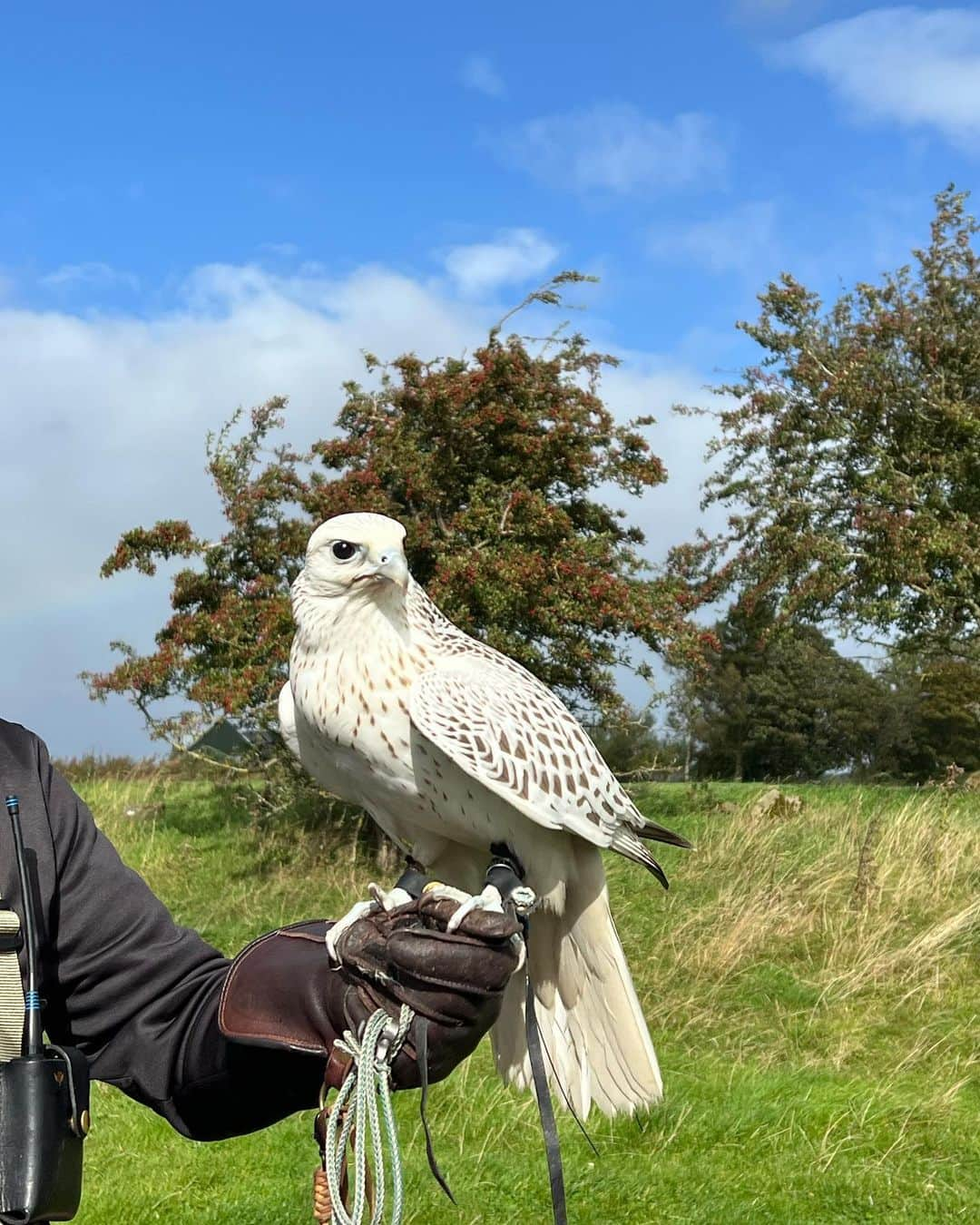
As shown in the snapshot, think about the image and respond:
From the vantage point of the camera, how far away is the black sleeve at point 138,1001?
5.57 ft

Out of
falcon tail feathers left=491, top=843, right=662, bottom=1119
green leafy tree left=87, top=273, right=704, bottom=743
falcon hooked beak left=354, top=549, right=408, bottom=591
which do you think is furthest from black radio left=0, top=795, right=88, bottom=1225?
green leafy tree left=87, top=273, right=704, bottom=743

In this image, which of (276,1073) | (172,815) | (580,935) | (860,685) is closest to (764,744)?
(860,685)

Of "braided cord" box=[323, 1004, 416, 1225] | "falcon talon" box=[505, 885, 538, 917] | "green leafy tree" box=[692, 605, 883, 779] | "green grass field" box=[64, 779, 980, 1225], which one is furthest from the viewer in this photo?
"green leafy tree" box=[692, 605, 883, 779]

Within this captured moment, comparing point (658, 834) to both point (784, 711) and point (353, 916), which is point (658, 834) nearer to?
point (353, 916)

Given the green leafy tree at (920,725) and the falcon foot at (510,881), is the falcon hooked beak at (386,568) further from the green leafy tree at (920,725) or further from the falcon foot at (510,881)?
the green leafy tree at (920,725)

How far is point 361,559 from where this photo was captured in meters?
2.82

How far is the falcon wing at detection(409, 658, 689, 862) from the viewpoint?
2676 millimetres

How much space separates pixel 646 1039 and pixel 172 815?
8.29 metres

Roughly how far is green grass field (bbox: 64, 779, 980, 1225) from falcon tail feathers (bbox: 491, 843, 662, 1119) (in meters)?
0.94

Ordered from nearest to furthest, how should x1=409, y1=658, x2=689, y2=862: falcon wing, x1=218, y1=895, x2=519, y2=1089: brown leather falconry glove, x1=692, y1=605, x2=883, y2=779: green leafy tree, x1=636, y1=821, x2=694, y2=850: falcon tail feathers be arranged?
x1=218, y1=895, x2=519, y2=1089: brown leather falconry glove
x1=409, y1=658, x2=689, y2=862: falcon wing
x1=636, y1=821, x2=694, y2=850: falcon tail feathers
x1=692, y1=605, x2=883, y2=779: green leafy tree

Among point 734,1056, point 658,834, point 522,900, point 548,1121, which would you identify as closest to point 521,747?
point 658,834

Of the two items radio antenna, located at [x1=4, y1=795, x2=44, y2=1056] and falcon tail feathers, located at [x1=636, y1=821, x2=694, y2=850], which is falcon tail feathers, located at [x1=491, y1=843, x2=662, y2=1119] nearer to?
falcon tail feathers, located at [x1=636, y1=821, x2=694, y2=850]

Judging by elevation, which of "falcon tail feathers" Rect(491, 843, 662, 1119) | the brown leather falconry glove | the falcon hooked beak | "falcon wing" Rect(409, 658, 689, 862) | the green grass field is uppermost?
the falcon hooked beak

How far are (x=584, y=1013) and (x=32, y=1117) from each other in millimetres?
1693
